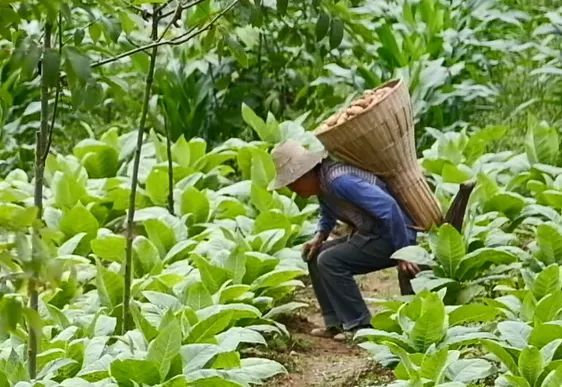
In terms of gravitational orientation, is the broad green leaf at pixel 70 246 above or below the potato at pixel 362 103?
below

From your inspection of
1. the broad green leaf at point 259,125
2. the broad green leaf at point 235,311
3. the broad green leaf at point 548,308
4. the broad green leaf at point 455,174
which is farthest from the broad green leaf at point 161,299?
the broad green leaf at point 259,125

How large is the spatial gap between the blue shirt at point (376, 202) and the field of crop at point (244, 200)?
139 mm

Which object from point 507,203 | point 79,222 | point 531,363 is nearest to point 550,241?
point 507,203

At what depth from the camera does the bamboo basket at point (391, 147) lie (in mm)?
5230

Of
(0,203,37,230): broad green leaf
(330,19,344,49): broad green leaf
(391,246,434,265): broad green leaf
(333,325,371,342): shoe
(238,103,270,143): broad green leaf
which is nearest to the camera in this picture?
(0,203,37,230): broad green leaf

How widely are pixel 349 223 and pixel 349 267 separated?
19cm

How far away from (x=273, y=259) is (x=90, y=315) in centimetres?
94

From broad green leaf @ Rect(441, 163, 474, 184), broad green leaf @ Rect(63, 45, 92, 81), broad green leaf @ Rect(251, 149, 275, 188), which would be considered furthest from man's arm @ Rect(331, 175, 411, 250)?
broad green leaf @ Rect(63, 45, 92, 81)

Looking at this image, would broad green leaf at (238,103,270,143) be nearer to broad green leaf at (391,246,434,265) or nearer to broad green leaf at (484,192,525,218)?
broad green leaf at (484,192,525,218)

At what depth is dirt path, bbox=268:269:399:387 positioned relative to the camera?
4.82 m

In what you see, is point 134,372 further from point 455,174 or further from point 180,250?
point 455,174

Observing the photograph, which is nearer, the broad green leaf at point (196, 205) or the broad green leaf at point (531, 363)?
the broad green leaf at point (531, 363)

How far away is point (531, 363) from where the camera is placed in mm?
4207

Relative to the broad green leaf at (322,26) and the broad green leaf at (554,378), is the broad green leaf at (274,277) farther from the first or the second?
the broad green leaf at (554,378)
